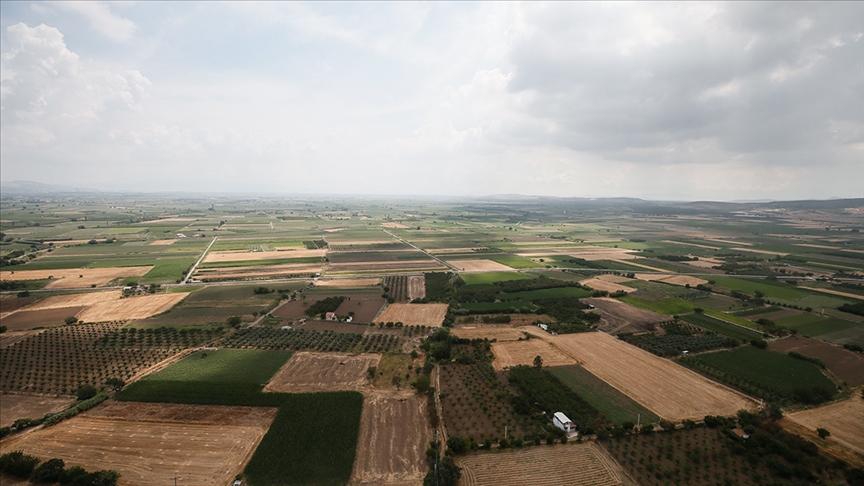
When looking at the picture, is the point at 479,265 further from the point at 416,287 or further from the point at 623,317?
the point at 623,317

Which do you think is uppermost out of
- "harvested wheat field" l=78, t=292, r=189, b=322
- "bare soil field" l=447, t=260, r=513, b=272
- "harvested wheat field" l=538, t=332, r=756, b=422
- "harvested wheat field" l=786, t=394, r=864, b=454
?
"bare soil field" l=447, t=260, r=513, b=272

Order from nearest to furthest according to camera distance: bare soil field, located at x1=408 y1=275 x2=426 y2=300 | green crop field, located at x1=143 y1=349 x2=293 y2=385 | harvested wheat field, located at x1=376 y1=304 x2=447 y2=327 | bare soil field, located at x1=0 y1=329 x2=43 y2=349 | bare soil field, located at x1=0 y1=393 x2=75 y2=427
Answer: bare soil field, located at x1=0 y1=393 x2=75 y2=427 → green crop field, located at x1=143 y1=349 x2=293 y2=385 → bare soil field, located at x1=0 y1=329 x2=43 y2=349 → harvested wheat field, located at x1=376 y1=304 x2=447 y2=327 → bare soil field, located at x1=408 y1=275 x2=426 y2=300

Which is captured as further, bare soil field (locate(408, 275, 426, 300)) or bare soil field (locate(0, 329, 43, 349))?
bare soil field (locate(408, 275, 426, 300))

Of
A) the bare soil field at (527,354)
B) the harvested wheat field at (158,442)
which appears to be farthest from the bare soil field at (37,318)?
the bare soil field at (527,354)

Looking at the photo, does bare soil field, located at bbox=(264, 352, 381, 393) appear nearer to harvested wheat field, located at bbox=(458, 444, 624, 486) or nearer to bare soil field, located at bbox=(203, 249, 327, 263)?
harvested wheat field, located at bbox=(458, 444, 624, 486)

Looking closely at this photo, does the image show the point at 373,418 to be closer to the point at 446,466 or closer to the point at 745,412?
the point at 446,466

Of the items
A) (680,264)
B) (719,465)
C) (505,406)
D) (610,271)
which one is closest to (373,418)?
(505,406)

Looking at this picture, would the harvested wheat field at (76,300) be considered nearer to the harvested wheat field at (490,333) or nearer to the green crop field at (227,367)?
the green crop field at (227,367)

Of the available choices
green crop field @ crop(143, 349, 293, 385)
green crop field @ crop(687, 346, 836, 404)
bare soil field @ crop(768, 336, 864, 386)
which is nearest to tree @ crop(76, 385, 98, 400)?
green crop field @ crop(143, 349, 293, 385)
